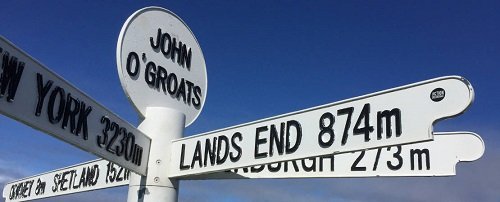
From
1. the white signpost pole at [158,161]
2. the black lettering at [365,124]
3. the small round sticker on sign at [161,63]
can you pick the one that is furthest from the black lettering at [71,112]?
the black lettering at [365,124]

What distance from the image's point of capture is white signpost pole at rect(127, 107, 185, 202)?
3.83 m

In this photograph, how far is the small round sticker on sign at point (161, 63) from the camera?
3.90 m

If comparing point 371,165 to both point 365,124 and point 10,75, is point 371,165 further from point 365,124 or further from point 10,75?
point 10,75

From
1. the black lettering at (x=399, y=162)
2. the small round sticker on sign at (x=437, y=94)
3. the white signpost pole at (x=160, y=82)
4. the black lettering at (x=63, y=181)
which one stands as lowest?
the black lettering at (x=63, y=181)

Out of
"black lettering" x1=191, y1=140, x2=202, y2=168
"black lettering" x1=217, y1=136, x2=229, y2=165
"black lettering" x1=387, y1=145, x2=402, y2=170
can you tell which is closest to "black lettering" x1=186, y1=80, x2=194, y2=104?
"black lettering" x1=191, y1=140, x2=202, y2=168

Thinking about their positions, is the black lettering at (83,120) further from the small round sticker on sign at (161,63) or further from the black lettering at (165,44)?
the black lettering at (165,44)

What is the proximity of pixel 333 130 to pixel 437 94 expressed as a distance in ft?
2.10

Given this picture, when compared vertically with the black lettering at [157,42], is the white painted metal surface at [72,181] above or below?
below

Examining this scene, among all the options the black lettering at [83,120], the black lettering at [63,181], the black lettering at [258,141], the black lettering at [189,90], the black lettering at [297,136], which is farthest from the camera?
the black lettering at [63,181]

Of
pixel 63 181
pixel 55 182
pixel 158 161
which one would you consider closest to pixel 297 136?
pixel 158 161

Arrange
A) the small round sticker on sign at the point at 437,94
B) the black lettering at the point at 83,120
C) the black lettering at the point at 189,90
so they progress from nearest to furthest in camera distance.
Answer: the small round sticker on sign at the point at 437,94 → the black lettering at the point at 83,120 → the black lettering at the point at 189,90

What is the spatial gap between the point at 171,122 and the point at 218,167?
67 centimetres

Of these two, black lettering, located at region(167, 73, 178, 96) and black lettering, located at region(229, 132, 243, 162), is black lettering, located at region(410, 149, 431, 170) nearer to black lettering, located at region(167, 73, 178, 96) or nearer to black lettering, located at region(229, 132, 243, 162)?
black lettering, located at region(229, 132, 243, 162)

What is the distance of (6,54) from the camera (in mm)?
2584
